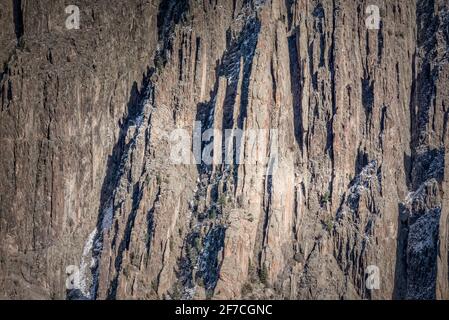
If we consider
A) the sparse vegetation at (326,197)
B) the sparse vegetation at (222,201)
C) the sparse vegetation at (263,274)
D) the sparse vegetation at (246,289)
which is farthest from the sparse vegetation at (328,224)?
the sparse vegetation at (222,201)

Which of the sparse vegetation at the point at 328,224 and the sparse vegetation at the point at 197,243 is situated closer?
the sparse vegetation at the point at 197,243

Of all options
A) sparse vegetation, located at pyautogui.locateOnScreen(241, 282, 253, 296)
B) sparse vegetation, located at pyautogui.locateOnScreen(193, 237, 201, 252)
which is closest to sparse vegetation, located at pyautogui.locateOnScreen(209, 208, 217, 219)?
sparse vegetation, located at pyautogui.locateOnScreen(193, 237, 201, 252)

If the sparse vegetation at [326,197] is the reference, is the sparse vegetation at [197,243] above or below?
below

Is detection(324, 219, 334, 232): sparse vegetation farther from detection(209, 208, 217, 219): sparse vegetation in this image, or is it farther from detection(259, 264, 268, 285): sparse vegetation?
detection(209, 208, 217, 219): sparse vegetation

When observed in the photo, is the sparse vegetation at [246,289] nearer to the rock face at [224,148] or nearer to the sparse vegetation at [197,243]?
the rock face at [224,148]

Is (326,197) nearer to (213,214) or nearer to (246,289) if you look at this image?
(213,214)

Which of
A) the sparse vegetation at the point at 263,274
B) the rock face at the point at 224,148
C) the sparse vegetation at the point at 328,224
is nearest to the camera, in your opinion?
the sparse vegetation at the point at 263,274

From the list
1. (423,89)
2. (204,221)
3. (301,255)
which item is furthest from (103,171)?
(423,89)

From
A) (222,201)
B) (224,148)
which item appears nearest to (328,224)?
(222,201)

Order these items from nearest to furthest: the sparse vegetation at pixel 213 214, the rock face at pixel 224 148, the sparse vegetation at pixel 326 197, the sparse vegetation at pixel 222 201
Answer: the rock face at pixel 224 148 < the sparse vegetation at pixel 213 214 < the sparse vegetation at pixel 222 201 < the sparse vegetation at pixel 326 197
